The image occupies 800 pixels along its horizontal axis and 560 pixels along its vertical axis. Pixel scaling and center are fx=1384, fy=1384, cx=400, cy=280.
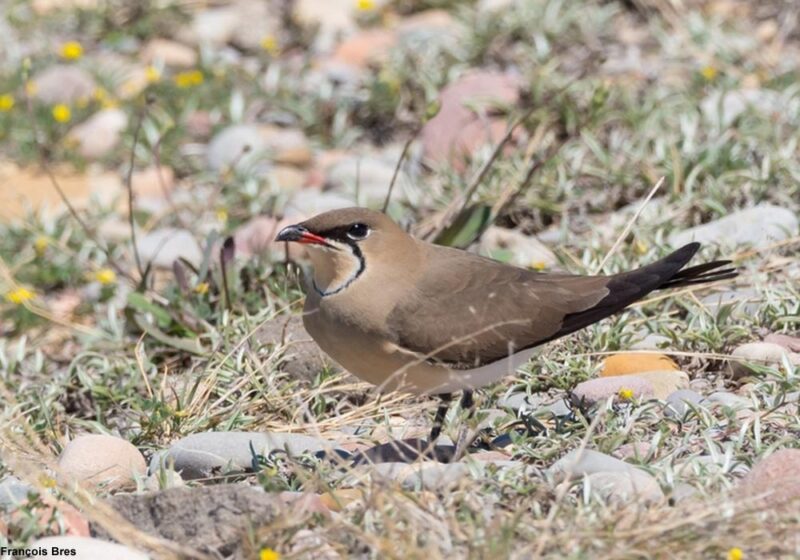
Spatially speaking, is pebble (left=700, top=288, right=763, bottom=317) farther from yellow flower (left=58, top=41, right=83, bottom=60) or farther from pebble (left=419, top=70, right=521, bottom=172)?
Result: yellow flower (left=58, top=41, right=83, bottom=60)

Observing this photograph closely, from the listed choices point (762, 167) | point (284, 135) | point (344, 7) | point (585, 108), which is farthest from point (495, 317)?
point (344, 7)

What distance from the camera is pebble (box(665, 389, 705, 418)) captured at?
15.0ft

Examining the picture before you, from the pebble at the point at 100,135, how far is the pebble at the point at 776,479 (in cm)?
565

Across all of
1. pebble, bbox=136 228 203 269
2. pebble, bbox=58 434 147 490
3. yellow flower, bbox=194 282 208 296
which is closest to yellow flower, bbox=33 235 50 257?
pebble, bbox=136 228 203 269

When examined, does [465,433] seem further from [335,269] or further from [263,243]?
[263,243]

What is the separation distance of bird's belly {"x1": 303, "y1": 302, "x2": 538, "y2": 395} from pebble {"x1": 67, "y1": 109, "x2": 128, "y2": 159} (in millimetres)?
4632

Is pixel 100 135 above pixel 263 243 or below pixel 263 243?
below

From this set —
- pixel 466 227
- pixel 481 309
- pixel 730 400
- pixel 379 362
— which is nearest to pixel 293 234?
pixel 379 362

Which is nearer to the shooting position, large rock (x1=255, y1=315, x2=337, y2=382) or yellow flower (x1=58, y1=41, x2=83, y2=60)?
large rock (x1=255, y1=315, x2=337, y2=382)

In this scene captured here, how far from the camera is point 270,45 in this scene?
955cm

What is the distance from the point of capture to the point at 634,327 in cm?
543

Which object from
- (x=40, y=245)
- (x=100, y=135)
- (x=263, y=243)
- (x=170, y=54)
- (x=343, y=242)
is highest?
(x=343, y=242)

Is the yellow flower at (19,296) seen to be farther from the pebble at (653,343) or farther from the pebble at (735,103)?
the pebble at (735,103)

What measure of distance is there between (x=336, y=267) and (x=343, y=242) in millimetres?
84
